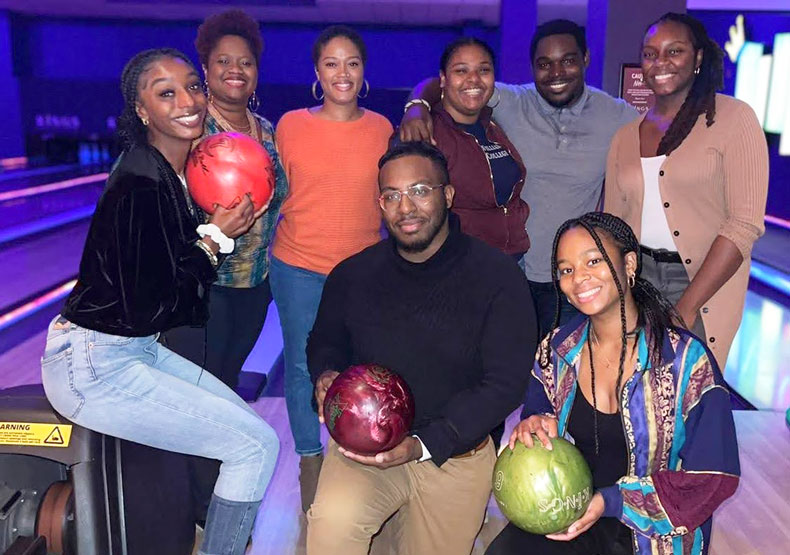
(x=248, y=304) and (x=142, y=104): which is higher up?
(x=142, y=104)

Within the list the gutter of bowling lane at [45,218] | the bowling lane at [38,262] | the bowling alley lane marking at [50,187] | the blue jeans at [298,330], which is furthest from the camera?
the bowling alley lane marking at [50,187]

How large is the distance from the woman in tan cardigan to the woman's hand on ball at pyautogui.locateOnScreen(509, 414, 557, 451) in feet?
1.99

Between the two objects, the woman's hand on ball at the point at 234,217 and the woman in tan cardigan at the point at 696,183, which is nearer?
the woman's hand on ball at the point at 234,217

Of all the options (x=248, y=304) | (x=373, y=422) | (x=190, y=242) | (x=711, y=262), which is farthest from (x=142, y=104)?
(x=711, y=262)

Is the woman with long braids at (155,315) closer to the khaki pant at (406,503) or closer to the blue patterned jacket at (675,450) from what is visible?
the khaki pant at (406,503)

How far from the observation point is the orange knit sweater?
6.48ft

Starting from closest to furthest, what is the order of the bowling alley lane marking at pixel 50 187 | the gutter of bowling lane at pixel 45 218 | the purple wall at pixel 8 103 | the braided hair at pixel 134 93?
the braided hair at pixel 134 93, the gutter of bowling lane at pixel 45 218, the bowling alley lane marking at pixel 50 187, the purple wall at pixel 8 103

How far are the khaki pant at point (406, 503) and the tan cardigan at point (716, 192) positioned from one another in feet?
2.30

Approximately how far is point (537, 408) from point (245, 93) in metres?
1.08

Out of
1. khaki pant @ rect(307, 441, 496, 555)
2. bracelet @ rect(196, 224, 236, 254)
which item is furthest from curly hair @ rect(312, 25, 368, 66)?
khaki pant @ rect(307, 441, 496, 555)

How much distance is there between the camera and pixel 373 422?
1.35 m

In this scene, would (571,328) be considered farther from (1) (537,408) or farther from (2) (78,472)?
(2) (78,472)

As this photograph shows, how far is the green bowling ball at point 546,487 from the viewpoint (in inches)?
50.6

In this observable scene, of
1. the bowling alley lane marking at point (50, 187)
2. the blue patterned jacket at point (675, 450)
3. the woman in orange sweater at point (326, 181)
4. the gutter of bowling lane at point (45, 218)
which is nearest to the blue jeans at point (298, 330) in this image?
the woman in orange sweater at point (326, 181)
